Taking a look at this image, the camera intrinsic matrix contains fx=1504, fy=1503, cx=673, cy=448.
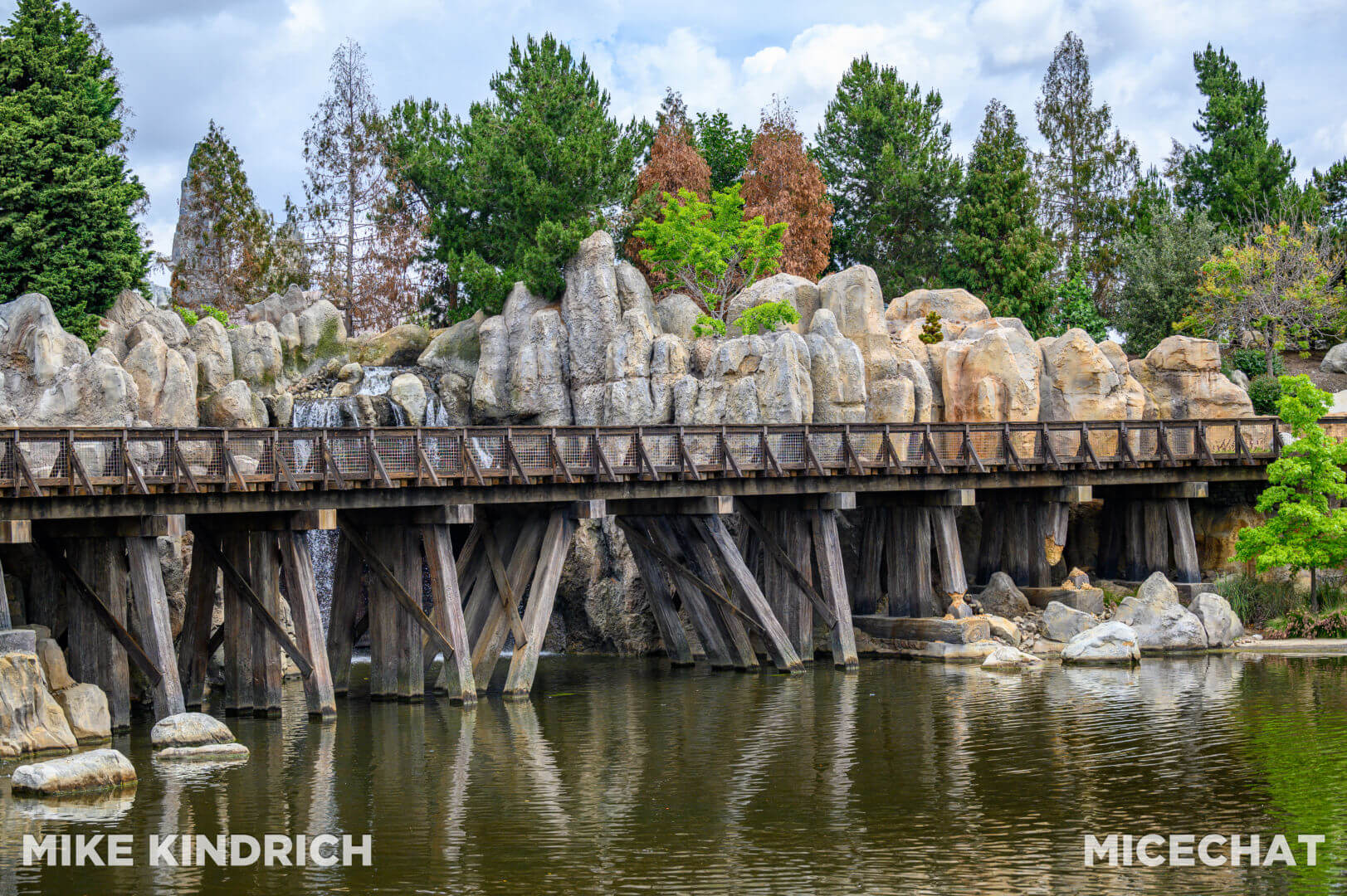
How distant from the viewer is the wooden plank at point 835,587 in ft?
117

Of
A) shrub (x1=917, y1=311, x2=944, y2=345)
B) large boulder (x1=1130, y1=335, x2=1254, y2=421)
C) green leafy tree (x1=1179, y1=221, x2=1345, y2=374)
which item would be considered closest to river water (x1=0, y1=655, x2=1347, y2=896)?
large boulder (x1=1130, y1=335, x2=1254, y2=421)

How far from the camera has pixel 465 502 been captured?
30.5 meters

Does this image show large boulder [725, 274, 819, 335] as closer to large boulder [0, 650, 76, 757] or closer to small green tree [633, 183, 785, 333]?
small green tree [633, 183, 785, 333]

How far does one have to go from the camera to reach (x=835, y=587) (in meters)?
35.7

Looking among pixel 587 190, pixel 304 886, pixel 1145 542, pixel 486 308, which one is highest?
pixel 587 190

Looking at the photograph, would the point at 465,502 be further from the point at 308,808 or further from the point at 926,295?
the point at 926,295

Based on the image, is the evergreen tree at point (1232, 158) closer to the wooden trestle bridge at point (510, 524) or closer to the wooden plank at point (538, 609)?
the wooden trestle bridge at point (510, 524)

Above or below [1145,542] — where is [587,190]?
above

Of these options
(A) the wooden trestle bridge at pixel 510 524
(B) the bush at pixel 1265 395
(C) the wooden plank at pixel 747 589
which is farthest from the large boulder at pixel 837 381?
(B) the bush at pixel 1265 395

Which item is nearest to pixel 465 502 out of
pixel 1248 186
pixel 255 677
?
pixel 255 677

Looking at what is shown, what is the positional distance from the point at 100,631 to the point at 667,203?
3106 cm

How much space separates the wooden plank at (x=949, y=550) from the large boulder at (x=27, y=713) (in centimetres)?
2073

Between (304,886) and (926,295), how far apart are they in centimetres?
3732

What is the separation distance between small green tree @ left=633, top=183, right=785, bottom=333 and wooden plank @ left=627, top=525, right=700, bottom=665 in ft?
49.1
